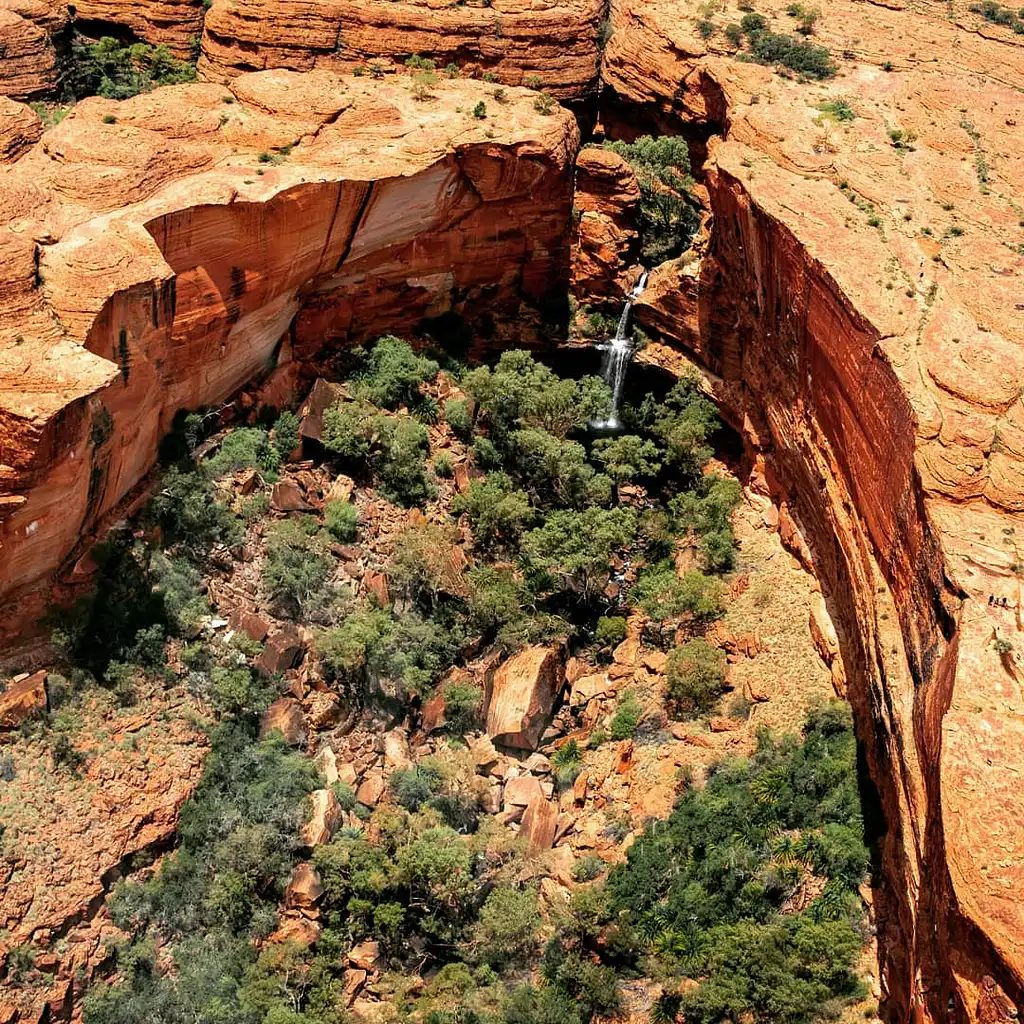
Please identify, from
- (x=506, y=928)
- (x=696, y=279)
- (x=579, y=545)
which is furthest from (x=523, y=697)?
(x=696, y=279)

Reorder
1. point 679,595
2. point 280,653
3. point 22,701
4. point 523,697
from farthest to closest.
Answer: point 679,595, point 523,697, point 280,653, point 22,701

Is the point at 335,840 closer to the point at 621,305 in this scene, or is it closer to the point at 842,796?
the point at 842,796

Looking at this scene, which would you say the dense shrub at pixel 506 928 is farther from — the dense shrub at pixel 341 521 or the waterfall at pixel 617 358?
the waterfall at pixel 617 358

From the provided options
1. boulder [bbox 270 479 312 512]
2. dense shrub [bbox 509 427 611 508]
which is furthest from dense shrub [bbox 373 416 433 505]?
dense shrub [bbox 509 427 611 508]

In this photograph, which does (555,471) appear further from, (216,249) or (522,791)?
(216,249)

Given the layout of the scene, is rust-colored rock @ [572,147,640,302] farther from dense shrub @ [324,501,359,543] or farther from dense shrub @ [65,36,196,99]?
dense shrub @ [65,36,196,99]

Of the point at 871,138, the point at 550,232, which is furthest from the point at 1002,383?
the point at 550,232
